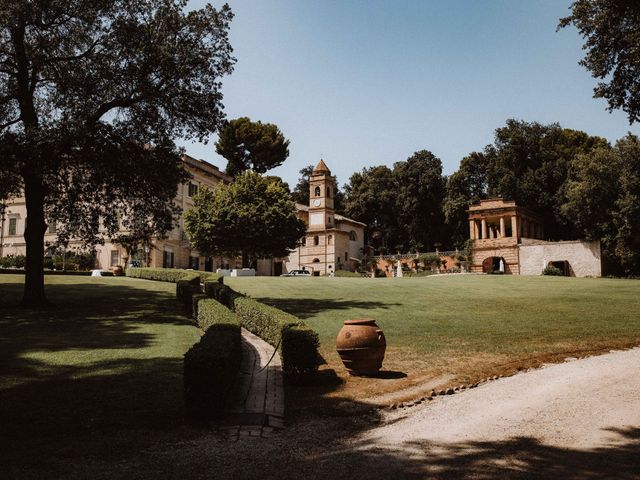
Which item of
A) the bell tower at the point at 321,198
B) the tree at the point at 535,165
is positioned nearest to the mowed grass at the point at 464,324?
the tree at the point at 535,165

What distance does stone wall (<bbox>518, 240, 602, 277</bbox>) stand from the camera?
46688mm

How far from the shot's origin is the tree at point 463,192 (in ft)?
204

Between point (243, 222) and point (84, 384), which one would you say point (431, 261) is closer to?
point (243, 222)

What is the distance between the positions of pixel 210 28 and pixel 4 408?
15.7 m

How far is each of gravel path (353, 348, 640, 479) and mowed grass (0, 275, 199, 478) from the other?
9.78 ft

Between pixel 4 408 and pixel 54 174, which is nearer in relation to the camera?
pixel 4 408

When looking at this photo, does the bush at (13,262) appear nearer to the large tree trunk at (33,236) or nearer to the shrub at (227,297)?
the large tree trunk at (33,236)

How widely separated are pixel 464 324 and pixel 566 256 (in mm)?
39167

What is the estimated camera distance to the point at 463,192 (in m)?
63.2

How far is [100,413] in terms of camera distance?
6500 mm

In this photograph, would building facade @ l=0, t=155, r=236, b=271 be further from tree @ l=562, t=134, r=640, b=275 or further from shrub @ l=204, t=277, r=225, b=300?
tree @ l=562, t=134, r=640, b=275

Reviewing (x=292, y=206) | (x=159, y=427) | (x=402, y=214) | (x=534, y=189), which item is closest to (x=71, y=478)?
(x=159, y=427)

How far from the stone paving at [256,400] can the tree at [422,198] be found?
58726 millimetres

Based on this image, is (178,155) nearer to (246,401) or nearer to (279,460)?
(246,401)
